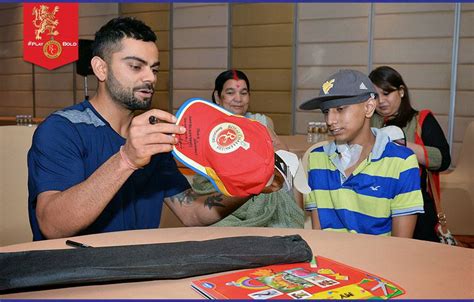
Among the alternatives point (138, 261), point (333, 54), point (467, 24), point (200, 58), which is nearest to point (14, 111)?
point (200, 58)

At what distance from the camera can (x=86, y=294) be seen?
0.87m

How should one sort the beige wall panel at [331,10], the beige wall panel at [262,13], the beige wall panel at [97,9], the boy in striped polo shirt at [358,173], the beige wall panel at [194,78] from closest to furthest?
the boy in striped polo shirt at [358,173], the beige wall panel at [331,10], the beige wall panel at [262,13], the beige wall panel at [194,78], the beige wall panel at [97,9]

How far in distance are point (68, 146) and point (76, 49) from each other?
225 inches

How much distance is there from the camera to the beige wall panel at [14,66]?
7863mm

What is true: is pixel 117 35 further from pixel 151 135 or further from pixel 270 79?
pixel 270 79

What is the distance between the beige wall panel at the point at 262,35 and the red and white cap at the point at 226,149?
15.9 feet

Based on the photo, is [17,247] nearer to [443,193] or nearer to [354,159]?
[354,159]

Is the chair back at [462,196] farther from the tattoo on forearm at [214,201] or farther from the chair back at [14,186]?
the chair back at [14,186]

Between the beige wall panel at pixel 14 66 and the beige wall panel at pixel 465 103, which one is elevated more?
the beige wall panel at pixel 14 66

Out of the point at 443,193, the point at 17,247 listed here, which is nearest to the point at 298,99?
the point at 443,193

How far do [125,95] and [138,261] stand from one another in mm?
760

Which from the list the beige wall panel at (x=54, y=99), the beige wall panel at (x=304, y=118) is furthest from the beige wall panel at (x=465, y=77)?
the beige wall panel at (x=54, y=99)

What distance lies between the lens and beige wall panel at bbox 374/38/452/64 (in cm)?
507

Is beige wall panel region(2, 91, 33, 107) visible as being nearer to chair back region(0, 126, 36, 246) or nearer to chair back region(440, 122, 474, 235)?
chair back region(0, 126, 36, 246)
